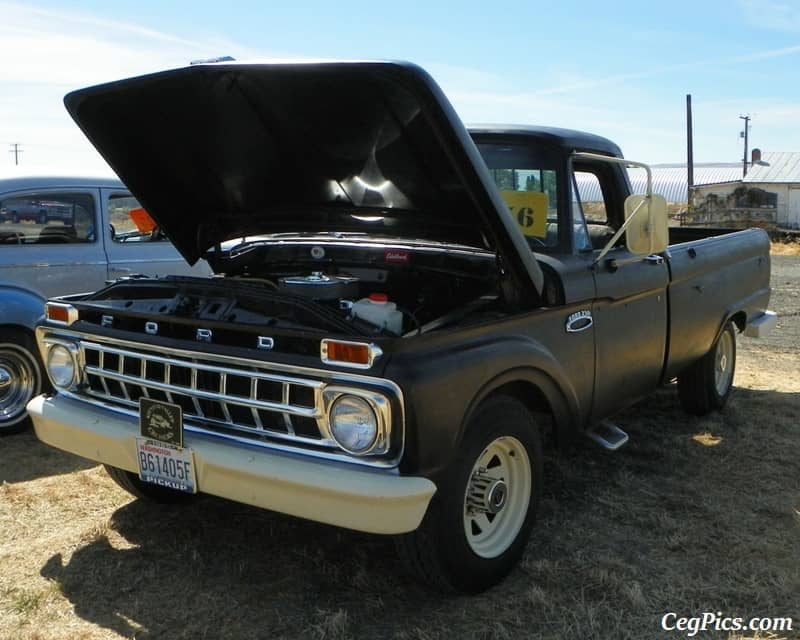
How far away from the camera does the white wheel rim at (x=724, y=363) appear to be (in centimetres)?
607

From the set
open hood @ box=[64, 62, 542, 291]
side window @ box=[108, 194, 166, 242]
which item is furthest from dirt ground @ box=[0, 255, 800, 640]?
side window @ box=[108, 194, 166, 242]

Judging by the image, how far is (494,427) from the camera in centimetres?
320

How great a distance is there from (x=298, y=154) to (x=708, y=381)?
3.52 metres

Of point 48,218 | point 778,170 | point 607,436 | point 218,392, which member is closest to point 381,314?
point 218,392

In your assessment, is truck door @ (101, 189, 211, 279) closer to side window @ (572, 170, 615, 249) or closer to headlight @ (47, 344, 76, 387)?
headlight @ (47, 344, 76, 387)

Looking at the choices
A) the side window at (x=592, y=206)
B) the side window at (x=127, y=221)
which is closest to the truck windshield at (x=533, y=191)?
the side window at (x=592, y=206)

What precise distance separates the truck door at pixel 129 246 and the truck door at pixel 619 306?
311 cm

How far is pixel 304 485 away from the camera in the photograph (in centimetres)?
275

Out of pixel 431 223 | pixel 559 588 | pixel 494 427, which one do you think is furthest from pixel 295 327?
pixel 559 588

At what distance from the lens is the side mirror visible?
3949 mm

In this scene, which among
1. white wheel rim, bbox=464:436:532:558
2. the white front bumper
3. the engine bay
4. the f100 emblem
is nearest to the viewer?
the white front bumper

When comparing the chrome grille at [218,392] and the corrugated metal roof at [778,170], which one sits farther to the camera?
the corrugated metal roof at [778,170]

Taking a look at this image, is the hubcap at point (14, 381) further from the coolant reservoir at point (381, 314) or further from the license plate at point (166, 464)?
the coolant reservoir at point (381, 314)

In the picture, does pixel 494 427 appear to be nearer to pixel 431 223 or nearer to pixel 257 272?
pixel 431 223
